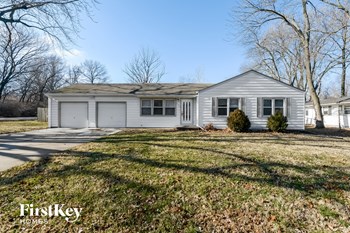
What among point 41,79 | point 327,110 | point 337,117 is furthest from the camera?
point 41,79

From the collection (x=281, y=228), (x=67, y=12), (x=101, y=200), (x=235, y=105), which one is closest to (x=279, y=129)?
(x=235, y=105)

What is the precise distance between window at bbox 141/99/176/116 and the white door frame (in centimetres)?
62

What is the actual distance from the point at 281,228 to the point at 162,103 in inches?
502

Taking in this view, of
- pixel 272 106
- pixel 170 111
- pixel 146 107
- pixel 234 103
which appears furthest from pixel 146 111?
pixel 272 106

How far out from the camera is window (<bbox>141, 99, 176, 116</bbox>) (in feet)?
49.5

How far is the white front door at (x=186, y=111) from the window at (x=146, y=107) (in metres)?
2.44

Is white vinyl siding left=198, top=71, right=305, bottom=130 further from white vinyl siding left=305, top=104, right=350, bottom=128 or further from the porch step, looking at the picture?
white vinyl siding left=305, top=104, right=350, bottom=128

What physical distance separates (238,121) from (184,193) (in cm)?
946

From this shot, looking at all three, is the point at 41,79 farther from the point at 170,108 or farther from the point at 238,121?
the point at 238,121

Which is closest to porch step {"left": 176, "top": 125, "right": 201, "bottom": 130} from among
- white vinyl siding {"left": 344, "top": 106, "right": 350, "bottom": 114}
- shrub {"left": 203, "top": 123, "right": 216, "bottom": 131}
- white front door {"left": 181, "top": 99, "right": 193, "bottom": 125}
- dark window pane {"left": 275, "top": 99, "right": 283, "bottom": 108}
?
white front door {"left": 181, "top": 99, "right": 193, "bottom": 125}

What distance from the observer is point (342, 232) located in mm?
2822

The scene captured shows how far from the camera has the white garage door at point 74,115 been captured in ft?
49.6

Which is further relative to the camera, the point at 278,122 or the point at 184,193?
the point at 278,122

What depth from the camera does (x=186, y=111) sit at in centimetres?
1499
